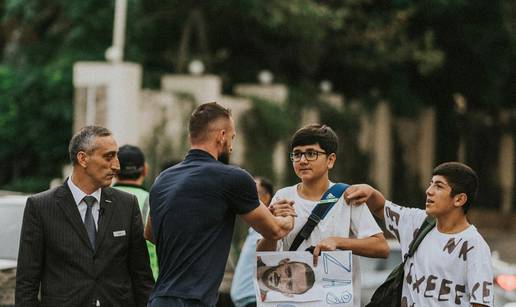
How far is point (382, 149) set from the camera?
3656cm

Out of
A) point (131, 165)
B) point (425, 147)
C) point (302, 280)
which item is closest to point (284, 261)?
point (302, 280)

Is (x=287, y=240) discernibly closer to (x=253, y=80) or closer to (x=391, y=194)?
(x=253, y=80)

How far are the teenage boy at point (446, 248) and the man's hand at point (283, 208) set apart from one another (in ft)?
Answer: 1.05

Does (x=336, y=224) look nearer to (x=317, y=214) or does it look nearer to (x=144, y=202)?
(x=317, y=214)

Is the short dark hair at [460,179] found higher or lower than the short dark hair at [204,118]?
lower

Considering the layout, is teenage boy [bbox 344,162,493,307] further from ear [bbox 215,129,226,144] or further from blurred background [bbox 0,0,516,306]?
blurred background [bbox 0,0,516,306]

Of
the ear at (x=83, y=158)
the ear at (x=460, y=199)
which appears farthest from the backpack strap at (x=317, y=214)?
the ear at (x=83, y=158)

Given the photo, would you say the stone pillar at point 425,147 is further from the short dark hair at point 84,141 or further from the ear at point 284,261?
the ear at point 284,261

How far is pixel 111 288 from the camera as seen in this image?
7.14m

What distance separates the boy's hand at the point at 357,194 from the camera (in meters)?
6.99

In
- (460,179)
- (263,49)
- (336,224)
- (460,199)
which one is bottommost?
(336,224)

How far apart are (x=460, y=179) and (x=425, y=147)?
33.1 m

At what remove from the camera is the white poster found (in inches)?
271

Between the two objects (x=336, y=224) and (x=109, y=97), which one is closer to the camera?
(x=336, y=224)
